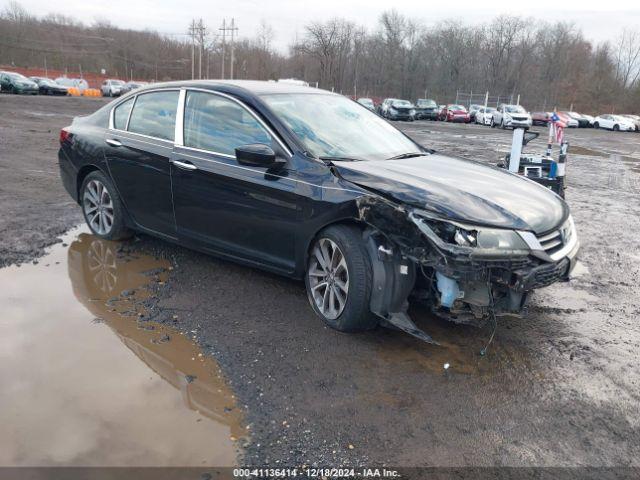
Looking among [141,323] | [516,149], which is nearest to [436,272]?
[141,323]

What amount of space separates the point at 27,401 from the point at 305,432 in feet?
5.19

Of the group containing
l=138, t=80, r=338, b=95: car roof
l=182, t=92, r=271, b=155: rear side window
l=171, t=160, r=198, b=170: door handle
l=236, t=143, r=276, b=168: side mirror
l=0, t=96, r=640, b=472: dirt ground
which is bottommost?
l=0, t=96, r=640, b=472: dirt ground

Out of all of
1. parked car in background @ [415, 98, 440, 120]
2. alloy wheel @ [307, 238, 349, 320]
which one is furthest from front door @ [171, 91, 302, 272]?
parked car in background @ [415, 98, 440, 120]

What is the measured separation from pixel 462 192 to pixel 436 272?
0.60 metres

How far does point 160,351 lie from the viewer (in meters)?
3.65

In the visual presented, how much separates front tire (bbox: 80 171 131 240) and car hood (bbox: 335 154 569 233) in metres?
2.65

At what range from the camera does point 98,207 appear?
570 cm

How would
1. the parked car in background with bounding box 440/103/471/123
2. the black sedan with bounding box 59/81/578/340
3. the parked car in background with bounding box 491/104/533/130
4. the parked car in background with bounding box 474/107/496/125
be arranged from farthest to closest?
the parked car in background with bounding box 440/103/471/123 < the parked car in background with bounding box 474/107/496/125 < the parked car in background with bounding box 491/104/533/130 < the black sedan with bounding box 59/81/578/340

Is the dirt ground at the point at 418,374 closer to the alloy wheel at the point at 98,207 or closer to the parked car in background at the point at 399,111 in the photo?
the alloy wheel at the point at 98,207

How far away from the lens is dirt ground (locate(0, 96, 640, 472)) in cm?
278

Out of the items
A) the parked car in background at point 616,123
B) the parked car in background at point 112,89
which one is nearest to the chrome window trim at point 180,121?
→ the parked car in background at point 616,123

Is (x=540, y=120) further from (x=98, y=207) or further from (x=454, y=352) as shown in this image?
(x=454, y=352)

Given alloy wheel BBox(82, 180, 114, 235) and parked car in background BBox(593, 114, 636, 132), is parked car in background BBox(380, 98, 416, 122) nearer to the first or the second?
parked car in background BBox(593, 114, 636, 132)

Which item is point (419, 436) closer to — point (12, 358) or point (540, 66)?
point (12, 358)
